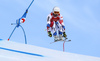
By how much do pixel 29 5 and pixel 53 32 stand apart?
1166mm

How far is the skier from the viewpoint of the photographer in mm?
6133

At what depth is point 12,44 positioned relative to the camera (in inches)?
176

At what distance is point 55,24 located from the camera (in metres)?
6.38

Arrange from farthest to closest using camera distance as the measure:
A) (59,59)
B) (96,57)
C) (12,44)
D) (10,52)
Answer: (96,57) → (12,44) → (59,59) → (10,52)

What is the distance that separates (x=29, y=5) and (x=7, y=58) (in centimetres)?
318

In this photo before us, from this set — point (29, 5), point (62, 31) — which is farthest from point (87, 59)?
point (29, 5)

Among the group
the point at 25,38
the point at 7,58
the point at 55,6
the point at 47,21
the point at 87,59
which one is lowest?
the point at 7,58

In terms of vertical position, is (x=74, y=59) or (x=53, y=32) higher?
(x=53, y=32)

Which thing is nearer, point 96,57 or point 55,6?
point 96,57

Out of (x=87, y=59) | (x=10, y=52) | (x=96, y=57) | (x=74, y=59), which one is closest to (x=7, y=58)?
(x=10, y=52)

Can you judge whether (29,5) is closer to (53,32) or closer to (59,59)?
(53,32)

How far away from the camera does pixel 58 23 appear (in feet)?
20.8

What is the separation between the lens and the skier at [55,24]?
6133 mm

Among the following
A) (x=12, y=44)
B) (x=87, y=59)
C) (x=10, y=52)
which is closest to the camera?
→ (x=10, y=52)
